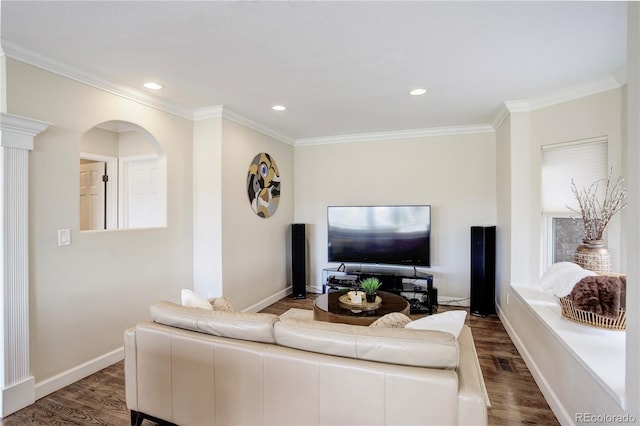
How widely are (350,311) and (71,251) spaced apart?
2.35 meters

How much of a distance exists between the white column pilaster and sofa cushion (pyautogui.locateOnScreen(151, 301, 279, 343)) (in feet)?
3.37

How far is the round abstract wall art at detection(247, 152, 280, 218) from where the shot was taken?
4.15m

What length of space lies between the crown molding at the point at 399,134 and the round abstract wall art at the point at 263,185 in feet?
2.85

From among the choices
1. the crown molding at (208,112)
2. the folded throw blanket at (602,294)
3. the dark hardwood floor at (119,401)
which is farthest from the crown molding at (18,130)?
the folded throw blanket at (602,294)

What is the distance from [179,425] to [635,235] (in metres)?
2.46

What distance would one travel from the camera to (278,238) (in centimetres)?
481

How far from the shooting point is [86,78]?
259 cm

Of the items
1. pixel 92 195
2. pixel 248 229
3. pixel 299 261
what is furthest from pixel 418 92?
pixel 92 195

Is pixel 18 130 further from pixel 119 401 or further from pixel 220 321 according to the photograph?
pixel 119 401

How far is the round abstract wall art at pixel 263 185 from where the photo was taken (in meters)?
4.15

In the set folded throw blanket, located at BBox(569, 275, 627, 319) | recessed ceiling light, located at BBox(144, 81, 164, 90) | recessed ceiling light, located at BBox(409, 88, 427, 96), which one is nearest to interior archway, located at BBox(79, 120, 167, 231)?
recessed ceiling light, located at BBox(144, 81, 164, 90)

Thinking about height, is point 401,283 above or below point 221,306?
below

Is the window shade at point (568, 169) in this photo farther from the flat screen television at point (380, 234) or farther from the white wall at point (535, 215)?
the flat screen television at point (380, 234)

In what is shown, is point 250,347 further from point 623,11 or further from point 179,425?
point 623,11
